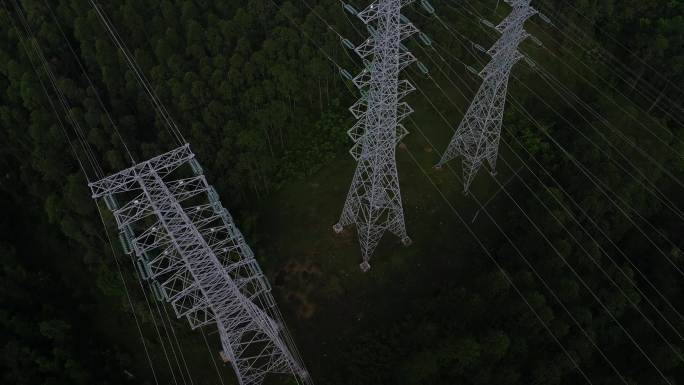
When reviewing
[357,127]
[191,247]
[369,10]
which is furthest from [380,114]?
[191,247]

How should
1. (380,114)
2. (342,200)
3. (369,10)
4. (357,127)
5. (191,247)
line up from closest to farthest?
(369,10) < (191,247) < (380,114) < (357,127) < (342,200)

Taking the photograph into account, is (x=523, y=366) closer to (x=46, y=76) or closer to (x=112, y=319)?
(x=112, y=319)

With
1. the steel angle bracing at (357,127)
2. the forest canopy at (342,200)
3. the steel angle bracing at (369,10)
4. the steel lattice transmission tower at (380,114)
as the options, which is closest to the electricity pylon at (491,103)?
the forest canopy at (342,200)

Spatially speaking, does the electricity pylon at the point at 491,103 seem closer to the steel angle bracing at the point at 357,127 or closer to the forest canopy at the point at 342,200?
the forest canopy at the point at 342,200

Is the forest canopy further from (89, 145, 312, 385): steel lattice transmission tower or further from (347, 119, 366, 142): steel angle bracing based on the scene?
(89, 145, 312, 385): steel lattice transmission tower

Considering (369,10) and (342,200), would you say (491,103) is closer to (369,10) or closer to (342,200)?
(342,200)

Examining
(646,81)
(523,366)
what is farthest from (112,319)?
(646,81)
